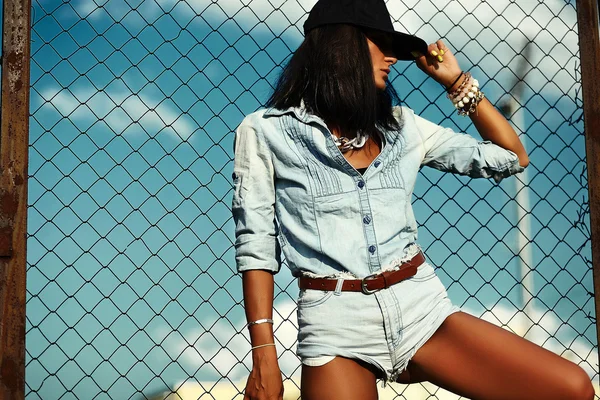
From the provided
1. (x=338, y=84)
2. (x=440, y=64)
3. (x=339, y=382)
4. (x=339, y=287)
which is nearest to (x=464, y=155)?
(x=440, y=64)

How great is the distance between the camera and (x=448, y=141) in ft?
5.59

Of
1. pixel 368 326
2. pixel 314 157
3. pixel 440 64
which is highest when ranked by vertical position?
pixel 440 64

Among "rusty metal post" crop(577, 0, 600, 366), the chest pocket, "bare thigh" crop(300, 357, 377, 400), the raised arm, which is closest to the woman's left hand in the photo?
the raised arm

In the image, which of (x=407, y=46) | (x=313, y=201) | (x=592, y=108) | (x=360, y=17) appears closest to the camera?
(x=313, y=201)

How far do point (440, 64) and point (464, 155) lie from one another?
25 cm

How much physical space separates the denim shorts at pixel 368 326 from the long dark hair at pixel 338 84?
0.40 meters

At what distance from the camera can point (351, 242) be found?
58.1 inches

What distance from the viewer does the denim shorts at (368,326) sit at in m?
1.43

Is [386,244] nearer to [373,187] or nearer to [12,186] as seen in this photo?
[373,187]

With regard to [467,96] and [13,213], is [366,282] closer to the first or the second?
[467,96]

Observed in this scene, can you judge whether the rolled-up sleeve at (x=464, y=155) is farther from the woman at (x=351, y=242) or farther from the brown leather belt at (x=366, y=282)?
the brown leather belt at (x=366, y=282)

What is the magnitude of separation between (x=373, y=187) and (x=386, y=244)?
0.43ft

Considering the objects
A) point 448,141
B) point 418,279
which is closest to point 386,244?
point 418,279

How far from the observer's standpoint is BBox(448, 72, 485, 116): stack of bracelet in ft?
5.59
